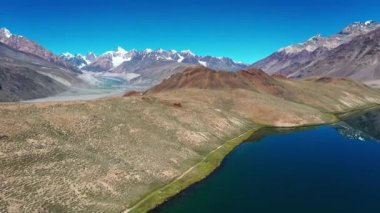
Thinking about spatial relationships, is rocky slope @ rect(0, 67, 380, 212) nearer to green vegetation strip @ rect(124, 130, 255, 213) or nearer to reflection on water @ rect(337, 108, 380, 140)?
green vegetation strip @ rect(124, 130, 255, 213)

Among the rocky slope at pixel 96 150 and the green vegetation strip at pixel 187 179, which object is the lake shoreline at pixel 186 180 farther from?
the rocky slope at pixel 96 150

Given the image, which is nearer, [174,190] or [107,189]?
[107,189]

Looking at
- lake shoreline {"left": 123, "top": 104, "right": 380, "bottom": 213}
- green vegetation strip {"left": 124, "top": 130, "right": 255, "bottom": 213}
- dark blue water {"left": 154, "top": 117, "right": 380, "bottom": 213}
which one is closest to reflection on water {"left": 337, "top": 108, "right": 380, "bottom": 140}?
dark blue water {"left": 154, "top": 117, "right": 380, "bottom": 213}

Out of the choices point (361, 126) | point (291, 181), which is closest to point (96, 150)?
point (291, 181)

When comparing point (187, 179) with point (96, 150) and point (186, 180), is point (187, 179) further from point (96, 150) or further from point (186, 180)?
point (96, 150)

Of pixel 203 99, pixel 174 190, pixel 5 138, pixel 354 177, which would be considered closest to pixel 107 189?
pixel 174 190

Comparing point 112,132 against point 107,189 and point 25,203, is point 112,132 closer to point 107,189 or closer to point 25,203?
point 107,189

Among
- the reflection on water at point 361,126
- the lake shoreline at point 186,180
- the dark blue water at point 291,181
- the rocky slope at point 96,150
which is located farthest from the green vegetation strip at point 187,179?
the reflection on water at point 361,126
